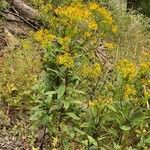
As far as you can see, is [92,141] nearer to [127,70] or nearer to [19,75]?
[127,70]

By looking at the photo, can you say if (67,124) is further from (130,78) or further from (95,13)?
(95,13)

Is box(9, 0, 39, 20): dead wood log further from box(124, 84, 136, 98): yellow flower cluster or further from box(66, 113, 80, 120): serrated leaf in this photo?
box(124, 84, 136, 98): yellow flower cluster

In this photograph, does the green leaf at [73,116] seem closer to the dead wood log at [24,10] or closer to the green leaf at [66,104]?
the green leaf at [66,104]

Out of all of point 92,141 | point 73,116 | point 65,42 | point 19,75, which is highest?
point 65,42

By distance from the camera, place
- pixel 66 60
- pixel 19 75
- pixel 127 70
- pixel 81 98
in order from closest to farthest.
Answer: pixel 66 60 < pixel 127 70 < pixel 81 98 < pixel 19 75

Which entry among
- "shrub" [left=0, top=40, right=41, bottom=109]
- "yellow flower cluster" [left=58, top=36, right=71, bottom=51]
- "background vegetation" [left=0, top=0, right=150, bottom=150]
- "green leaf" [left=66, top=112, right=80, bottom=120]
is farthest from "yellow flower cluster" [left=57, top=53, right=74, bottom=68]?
"shrub" [left=0, top=40, right=41, bottom=109]

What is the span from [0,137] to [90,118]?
3.93ft

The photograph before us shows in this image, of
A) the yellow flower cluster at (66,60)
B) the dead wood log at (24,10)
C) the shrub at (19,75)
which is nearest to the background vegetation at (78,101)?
the yellow flower cluster at (66,60)

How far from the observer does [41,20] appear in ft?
28.8

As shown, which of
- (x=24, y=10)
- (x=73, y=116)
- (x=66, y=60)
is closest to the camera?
(x=66, y=60)

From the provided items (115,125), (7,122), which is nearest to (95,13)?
(115,125)

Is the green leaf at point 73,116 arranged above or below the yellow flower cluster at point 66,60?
below

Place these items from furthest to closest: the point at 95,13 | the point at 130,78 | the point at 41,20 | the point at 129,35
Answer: the point at 129,35
the point at 41,20
the point at 95,13
the point at 130,78

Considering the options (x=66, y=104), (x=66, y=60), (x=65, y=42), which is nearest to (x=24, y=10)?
(x=65, y=42)
